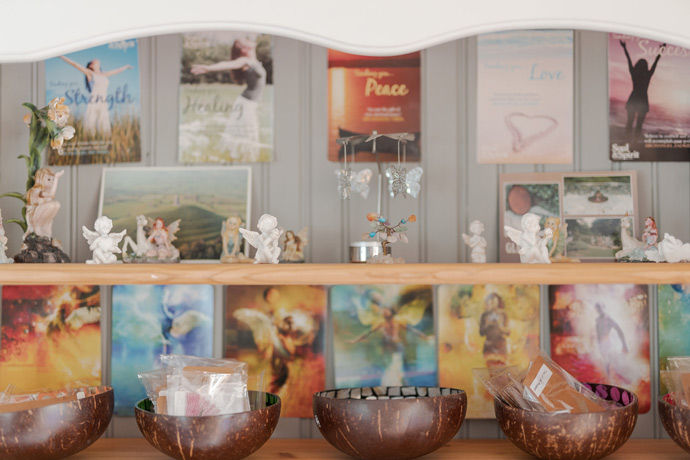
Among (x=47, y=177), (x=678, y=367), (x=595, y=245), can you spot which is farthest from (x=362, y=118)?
(x=678, y=367)

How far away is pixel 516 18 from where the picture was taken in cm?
115

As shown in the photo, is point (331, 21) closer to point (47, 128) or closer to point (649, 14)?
point (649, 14)

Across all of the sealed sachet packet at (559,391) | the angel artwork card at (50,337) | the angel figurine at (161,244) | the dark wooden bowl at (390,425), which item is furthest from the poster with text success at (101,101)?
the sealed sachet packet at (559,391)

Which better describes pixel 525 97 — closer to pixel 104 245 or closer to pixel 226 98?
pixel 226 98

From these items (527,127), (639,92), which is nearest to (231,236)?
(527,127)

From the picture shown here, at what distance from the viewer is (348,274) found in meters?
1.30

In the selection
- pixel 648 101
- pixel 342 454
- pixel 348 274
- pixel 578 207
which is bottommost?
pixel 342 454

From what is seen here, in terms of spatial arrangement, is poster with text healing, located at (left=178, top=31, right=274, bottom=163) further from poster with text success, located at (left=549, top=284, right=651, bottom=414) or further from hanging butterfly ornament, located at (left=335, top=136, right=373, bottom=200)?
poster with text success, located at (left=549, top=284, right=651, bottom=414)

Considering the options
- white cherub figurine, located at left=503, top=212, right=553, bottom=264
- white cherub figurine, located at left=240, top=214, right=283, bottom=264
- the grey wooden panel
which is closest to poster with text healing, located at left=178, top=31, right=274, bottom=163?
white cherub figurine, located at left=240, top=214, right=283, bottom=264

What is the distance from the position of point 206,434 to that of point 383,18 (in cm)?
83

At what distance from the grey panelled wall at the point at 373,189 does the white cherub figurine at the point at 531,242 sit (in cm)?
21

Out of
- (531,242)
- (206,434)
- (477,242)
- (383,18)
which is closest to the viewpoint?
(383,18)

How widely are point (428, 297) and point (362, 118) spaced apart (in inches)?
18.2

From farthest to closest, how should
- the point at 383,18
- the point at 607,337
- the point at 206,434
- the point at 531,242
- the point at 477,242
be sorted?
the point at 607,337
the point at 477,242
the point at 531,242
the point at 206,434
the point at 383,18
